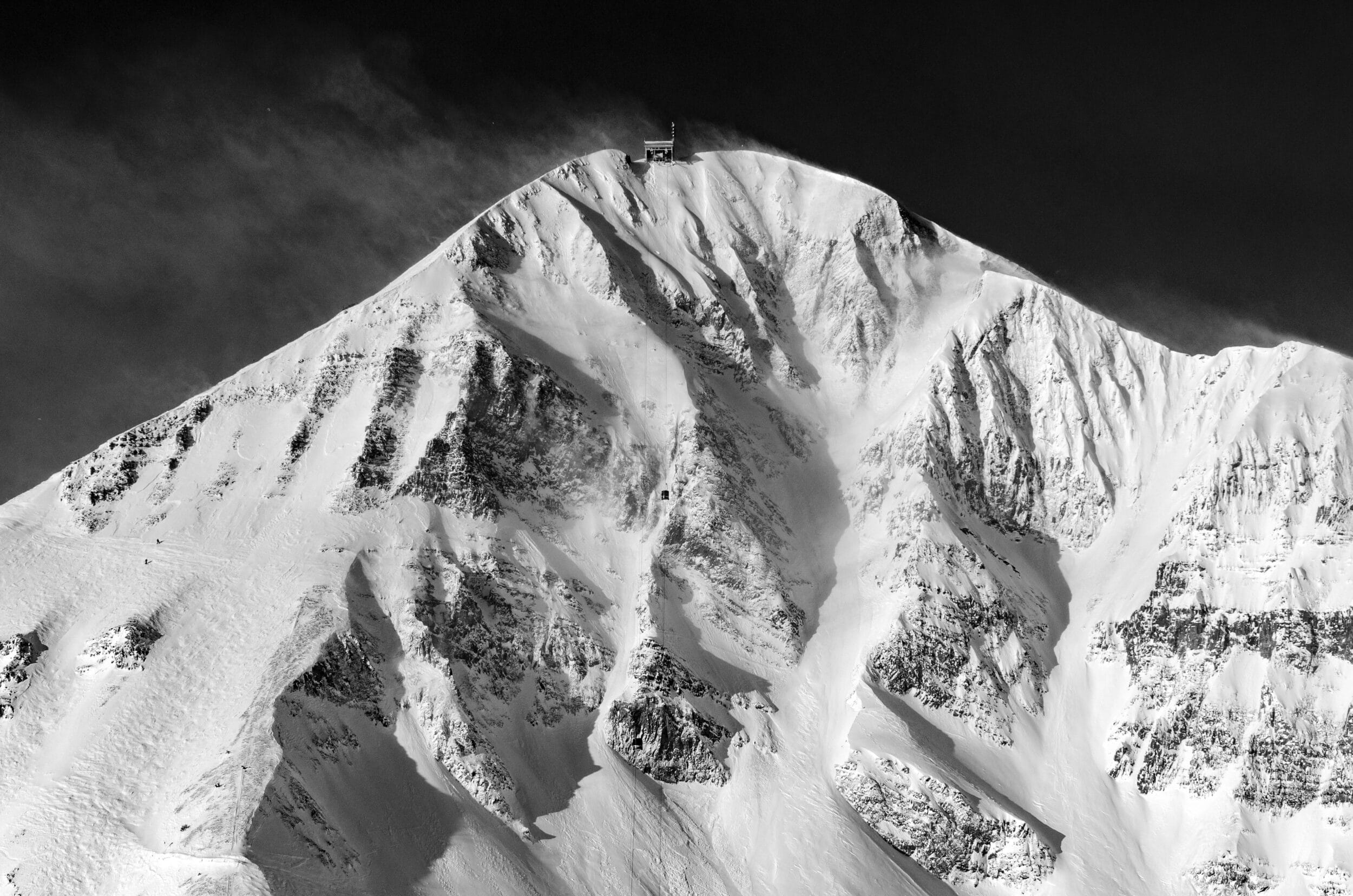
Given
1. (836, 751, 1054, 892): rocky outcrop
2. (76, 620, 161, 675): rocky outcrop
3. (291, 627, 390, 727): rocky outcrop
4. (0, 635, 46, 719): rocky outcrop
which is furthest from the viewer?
(836, 751, 1054, 892): rocky outcrop

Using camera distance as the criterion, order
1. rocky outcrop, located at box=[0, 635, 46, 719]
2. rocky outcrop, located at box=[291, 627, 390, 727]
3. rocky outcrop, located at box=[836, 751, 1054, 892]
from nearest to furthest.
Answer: rocky outcrop, located at box=[291, 627, 390, 727]
rocky outcrop, located at box=[0, 635, 46, 719]
rocky outcrop, located at box=[836, 751, 1054, 892]

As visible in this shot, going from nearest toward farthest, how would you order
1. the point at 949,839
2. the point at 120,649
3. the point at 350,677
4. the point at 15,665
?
the point at 350,677, the point at 120,649, the point at 15,665, the point at 949,839

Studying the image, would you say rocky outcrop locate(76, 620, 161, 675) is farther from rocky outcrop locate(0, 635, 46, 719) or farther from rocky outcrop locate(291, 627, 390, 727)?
rocky outcrop locate(291, 627, 390, 727)

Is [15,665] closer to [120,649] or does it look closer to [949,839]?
[120,649]

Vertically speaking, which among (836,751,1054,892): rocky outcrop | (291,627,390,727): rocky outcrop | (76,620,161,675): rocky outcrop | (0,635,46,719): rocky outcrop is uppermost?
(836,751,1054,892): rocky outcrop

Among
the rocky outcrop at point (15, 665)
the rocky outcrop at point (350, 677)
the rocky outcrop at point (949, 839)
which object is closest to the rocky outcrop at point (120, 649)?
the rocky outcrop at point (15, 665)

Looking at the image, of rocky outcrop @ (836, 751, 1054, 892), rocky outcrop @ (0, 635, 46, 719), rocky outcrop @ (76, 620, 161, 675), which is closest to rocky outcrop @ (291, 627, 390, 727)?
rocky outcrop @ (76, 620, 161, 675)

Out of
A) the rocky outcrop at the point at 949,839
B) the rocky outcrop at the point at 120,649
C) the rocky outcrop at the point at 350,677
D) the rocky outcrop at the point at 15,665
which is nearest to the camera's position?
the rocky outcrop at the point at 350,677

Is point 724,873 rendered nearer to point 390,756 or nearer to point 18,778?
point 390,756

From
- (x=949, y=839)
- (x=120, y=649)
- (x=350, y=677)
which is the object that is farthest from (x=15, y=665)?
(x=949, y=839)

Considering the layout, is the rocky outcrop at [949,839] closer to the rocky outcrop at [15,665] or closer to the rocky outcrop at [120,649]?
the rocky outcrop at [120,649]

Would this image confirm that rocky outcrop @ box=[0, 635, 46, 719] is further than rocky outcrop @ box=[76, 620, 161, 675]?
No

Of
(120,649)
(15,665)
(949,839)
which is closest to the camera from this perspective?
(120,649)
